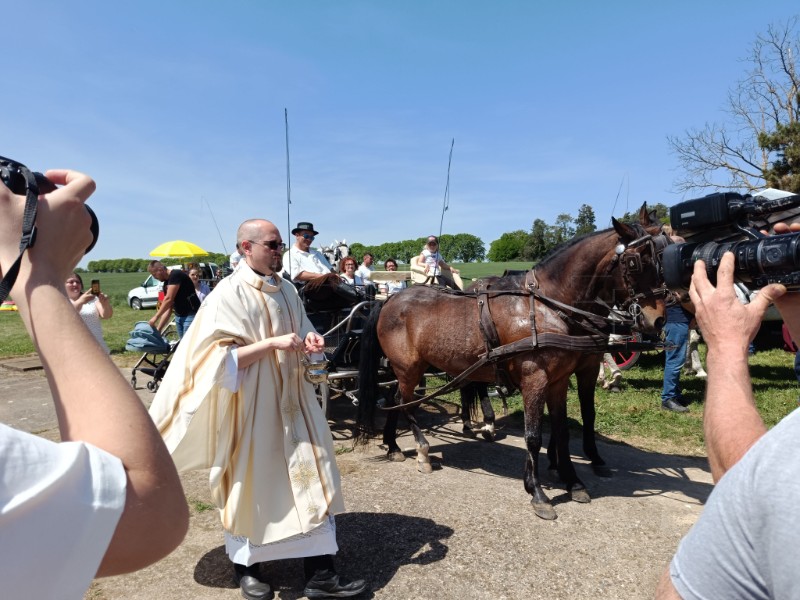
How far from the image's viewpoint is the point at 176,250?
15672 millimetres

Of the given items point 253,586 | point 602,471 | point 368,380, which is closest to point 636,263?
point 602,471

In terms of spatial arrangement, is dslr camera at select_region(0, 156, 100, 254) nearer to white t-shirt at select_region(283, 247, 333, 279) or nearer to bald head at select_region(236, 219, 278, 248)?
bald head at select_region(236, 219, 278, 248)

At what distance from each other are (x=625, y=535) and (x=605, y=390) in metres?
4.80

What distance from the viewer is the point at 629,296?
4008 millimetres

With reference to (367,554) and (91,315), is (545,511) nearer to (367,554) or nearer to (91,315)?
(367,554)

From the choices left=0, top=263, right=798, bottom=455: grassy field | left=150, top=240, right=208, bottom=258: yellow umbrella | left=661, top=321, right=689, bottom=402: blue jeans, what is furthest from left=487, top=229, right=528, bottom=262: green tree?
left=661, top=321, right=689, bottom=402: blue jeans

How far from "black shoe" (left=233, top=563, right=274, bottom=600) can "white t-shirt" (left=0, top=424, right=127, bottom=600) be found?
2516 mm

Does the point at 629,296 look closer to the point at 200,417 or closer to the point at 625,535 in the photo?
the point at 625,535

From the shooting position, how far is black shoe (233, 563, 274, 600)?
287cm

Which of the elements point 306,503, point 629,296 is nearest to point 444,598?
point 306,503

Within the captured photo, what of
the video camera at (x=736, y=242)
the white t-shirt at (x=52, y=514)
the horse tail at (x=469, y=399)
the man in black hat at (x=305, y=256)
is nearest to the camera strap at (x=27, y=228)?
the white t-shirt at (x=52, y=514)

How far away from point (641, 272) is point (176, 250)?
14.6 metres

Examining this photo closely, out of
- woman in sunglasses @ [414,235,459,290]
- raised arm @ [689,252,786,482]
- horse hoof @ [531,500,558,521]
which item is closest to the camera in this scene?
raised arm @ [689,252,786,482]

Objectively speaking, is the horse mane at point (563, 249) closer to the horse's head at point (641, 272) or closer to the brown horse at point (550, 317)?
the brown horse at point (550, 317)
